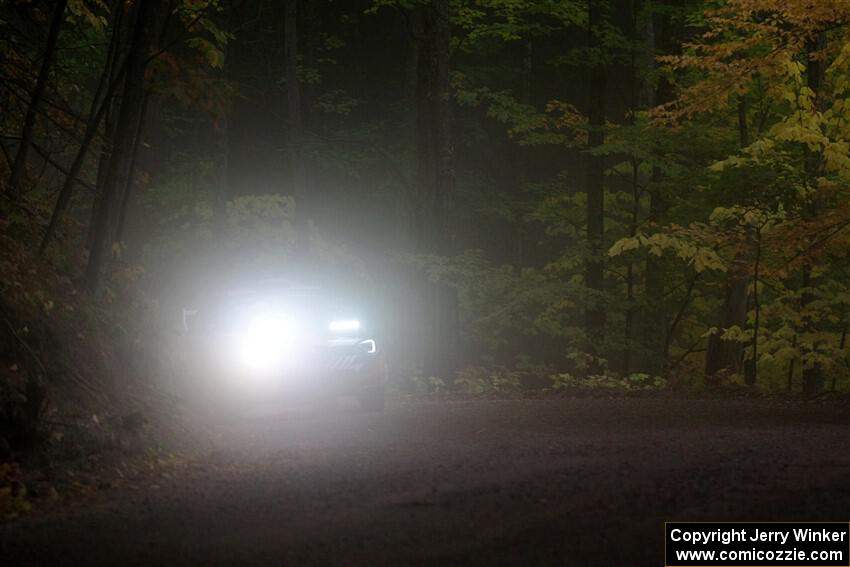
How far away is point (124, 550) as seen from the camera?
6539 mm

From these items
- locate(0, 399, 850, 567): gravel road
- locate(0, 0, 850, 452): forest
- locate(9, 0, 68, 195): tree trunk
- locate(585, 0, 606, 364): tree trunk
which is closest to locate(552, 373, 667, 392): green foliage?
locate(0, 0, 850, 452): forest

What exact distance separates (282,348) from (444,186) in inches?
332

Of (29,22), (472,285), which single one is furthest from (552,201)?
(29,22)

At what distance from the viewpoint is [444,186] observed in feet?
74.9

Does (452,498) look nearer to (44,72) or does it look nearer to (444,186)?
(44,72)

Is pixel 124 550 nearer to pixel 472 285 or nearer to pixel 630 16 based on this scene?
pixel 472 285

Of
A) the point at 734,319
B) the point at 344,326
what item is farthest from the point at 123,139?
the point at 734,319

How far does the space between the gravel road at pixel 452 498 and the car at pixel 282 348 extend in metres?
1.95

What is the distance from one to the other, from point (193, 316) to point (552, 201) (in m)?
17.5

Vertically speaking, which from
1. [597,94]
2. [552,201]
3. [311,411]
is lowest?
[311,411]

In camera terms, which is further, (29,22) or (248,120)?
(248,120)

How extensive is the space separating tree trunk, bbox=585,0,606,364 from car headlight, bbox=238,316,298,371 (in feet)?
Result: 40.3

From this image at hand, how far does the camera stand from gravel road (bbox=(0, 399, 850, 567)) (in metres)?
6.36

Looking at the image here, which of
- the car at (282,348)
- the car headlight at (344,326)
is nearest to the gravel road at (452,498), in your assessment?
the car at (282,348)
